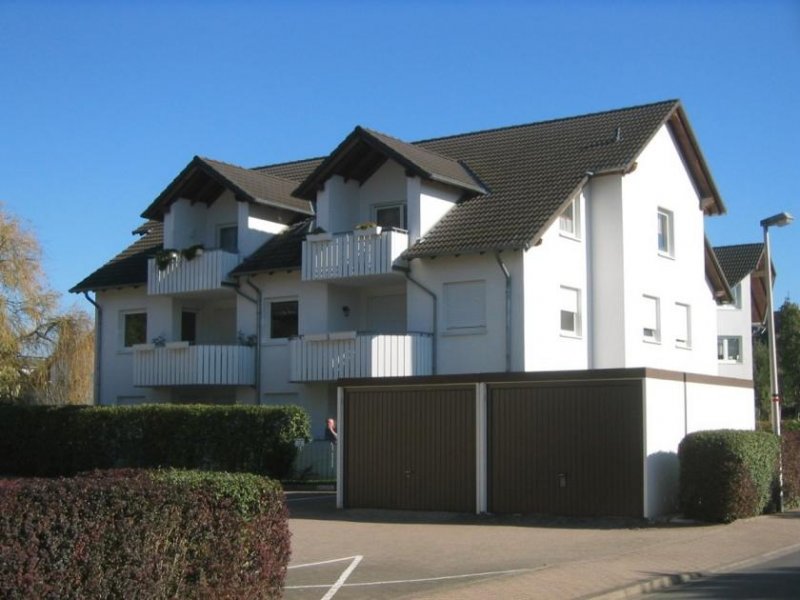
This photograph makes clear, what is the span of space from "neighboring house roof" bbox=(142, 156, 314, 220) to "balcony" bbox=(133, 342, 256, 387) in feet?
13.9

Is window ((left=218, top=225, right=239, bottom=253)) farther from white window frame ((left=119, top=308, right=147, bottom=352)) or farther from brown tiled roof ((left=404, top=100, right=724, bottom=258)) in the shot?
brown tiled roof ((left=404, top=100, right=724, bottom=258))

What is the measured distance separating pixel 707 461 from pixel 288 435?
1080 centimetres

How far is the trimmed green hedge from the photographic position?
26234mm

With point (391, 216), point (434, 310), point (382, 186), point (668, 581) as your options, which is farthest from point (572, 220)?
point (668, 581)

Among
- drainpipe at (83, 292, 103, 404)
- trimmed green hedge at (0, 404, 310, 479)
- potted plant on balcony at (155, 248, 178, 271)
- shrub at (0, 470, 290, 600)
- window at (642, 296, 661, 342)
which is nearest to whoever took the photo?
shrub at (0, 470, 290, 600)

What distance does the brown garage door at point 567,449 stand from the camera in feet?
60.8

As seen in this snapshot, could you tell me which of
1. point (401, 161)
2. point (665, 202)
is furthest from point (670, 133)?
point (401, 161)

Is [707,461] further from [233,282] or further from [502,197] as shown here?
[233,282]

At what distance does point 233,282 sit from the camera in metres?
31.9

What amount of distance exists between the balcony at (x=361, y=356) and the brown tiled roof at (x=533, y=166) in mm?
2279

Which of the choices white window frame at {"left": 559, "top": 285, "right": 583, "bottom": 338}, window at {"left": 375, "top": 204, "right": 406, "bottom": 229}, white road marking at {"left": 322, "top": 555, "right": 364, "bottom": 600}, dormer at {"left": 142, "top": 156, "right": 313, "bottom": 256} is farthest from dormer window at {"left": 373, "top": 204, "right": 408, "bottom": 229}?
white road marking at {"left": 322, "top": 555, "right": 364, "bottom": 600}

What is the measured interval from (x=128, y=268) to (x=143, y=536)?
90.9ft

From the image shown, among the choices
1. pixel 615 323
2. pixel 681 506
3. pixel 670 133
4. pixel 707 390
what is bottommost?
pixel 681 506

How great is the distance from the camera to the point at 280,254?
104 feet
